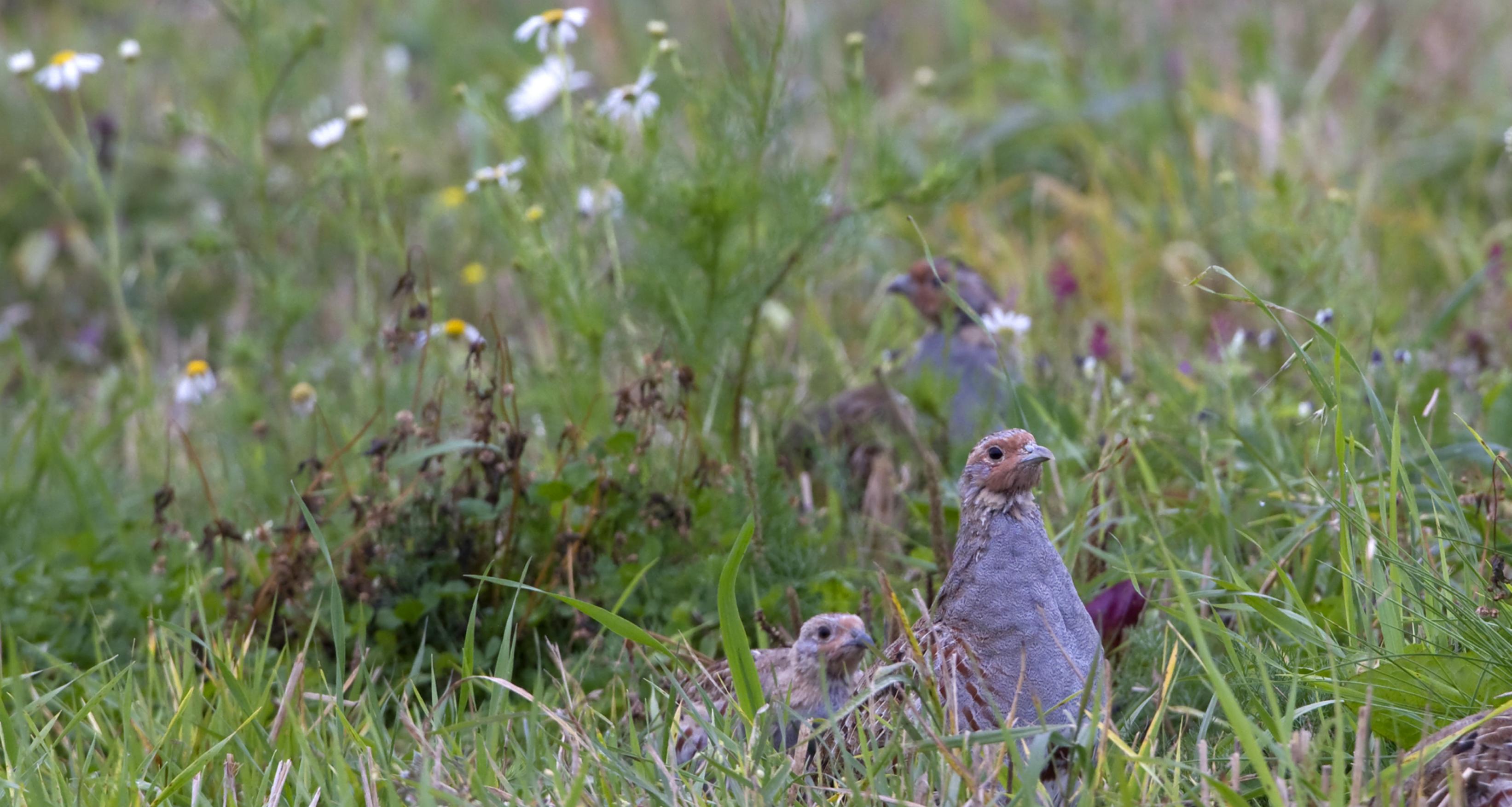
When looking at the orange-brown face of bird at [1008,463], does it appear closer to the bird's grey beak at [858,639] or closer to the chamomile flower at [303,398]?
the bird's grey beak at [858,639]

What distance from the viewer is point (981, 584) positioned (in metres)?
2.60

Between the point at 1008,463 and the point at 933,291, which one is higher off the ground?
the point at 1008,463

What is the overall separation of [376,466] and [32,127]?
4.93m

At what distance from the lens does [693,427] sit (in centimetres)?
385

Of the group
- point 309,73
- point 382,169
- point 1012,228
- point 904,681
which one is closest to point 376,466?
point 904,681

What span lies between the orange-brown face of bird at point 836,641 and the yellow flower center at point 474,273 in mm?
3061

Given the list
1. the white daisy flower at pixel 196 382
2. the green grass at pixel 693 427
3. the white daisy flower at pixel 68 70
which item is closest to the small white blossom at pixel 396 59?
the green grass at pixel 693 427

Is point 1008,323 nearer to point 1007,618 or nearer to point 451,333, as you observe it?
point 451,333

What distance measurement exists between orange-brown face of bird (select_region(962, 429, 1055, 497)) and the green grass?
0.30 meters

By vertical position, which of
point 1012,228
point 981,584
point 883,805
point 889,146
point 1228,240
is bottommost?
point 1012,228

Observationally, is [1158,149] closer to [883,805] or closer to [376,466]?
[376,466]

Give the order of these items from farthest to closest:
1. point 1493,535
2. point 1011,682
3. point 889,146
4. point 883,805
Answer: point 889,146, point 1493,535, point 1011,682, point 883,805

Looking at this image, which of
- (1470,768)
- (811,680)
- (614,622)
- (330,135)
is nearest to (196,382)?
(330,135)

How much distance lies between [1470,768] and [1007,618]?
74 cm
